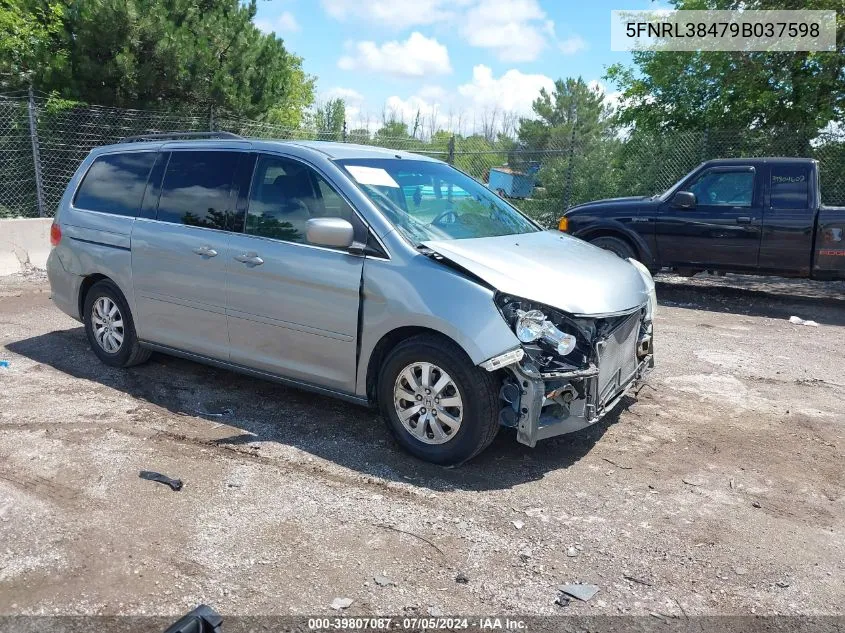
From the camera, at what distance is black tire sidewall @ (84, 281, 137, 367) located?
5.98m

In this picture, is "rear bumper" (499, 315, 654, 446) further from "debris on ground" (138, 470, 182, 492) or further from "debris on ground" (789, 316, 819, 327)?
"debris on ground" (789, 316, 819, 327)

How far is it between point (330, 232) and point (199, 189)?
5.30 ft

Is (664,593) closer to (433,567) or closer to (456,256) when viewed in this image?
(433,567)

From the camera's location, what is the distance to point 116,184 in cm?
610

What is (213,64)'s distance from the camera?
14492 mm

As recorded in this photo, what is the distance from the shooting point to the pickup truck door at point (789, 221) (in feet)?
31.4

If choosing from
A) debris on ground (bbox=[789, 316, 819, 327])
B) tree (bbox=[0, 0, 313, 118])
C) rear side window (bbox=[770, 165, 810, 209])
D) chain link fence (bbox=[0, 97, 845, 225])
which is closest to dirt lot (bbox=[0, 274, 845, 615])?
debris on ground (bbox=[789, 316, 819, 327])

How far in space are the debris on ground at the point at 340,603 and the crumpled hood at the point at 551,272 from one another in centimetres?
188

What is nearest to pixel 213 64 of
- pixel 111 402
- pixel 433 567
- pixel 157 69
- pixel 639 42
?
pixel 157 69

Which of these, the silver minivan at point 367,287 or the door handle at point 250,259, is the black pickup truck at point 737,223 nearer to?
the silver minivan at point 367,287

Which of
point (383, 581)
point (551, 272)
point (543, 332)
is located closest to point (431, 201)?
point (551, 272)

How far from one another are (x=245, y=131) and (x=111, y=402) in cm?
1133

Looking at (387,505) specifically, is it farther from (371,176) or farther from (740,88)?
(740,88)

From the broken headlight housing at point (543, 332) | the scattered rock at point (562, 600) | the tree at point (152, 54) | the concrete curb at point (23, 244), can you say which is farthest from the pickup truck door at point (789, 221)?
the tree at point (152, 54)
